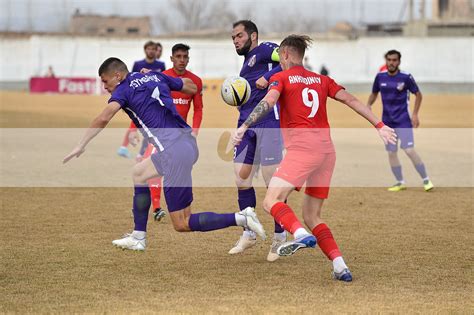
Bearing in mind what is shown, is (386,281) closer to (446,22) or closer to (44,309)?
(44,309)

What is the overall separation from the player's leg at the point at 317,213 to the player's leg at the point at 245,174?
1.44 m

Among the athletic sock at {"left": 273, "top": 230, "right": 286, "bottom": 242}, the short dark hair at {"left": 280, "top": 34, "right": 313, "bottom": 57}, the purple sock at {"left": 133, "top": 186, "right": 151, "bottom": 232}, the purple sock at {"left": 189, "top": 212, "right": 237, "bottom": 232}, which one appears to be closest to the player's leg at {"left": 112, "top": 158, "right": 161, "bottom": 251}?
the purple sock at {"left": 133, "top": 186, "right": 151, "bottom": 232}

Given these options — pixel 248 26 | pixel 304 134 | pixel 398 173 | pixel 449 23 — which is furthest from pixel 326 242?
pixel 449 23

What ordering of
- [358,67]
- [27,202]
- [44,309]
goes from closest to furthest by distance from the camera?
[44,309], [27,202], [358,67]

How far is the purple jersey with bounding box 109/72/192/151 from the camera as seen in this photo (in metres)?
8.38

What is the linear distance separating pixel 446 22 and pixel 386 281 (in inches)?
2420

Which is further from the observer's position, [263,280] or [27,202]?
[27,202]

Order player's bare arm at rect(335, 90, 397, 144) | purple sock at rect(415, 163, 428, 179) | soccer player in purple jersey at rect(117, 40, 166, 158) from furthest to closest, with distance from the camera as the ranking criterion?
soccer player in purple jersey at rect(117, 40, 166, 158)
purple sock at rect(415, 163, 428, 179)
player's bare arm at rect(335, 90, 397, 144)

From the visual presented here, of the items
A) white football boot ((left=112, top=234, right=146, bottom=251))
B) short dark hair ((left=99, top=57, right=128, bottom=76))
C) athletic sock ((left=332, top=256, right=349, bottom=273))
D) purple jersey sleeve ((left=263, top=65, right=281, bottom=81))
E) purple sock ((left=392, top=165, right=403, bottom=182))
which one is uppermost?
short dark hair ((left=99, top=57, right=128, bottom=76))

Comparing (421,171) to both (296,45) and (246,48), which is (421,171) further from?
(296,45)

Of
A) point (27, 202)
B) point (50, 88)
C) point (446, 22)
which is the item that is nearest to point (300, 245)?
point (27, 202)

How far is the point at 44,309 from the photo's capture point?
682 centimetres

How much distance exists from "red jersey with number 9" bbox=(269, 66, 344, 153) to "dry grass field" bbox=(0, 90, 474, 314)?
1.31 metres

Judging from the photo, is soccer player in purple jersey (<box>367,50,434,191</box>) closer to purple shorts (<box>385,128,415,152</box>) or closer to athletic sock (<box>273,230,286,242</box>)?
purple shorts (<box>385,128,415,152</box>)
